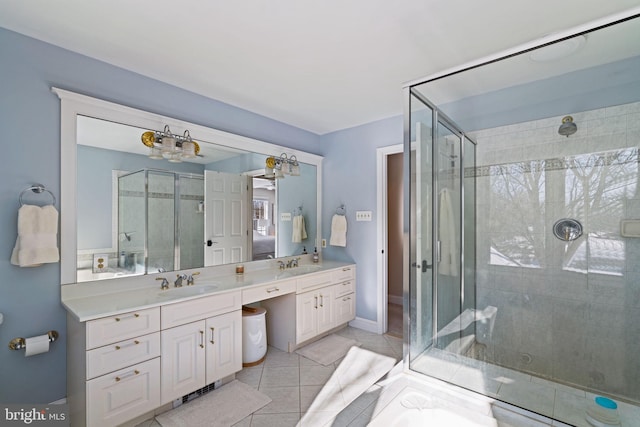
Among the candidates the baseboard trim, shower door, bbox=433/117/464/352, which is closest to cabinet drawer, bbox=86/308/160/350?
shower door, bbox=433/117/464/352

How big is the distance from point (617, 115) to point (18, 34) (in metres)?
3.94

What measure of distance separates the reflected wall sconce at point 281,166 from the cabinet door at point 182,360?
1.71m

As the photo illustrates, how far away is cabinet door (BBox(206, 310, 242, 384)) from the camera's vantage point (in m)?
2.09

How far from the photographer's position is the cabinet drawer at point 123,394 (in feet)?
5.18

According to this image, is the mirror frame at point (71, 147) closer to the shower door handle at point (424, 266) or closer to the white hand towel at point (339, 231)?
the white hand towel at point (339, 231)

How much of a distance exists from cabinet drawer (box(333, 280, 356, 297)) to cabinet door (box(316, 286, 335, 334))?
84mm

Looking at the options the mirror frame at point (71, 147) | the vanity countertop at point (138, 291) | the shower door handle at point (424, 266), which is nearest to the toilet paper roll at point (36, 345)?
the vanity countertop at point (138, 291)

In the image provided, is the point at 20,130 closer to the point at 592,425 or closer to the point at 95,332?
the point at 95,332

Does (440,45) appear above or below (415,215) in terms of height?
above

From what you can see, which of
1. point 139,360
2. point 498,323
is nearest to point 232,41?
point 139,360

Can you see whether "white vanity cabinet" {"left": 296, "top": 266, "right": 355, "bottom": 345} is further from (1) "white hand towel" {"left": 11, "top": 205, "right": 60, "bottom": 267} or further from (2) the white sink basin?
(1) "white hand towel" {"left": 11, "top": 205, "right": 60, "bottom": 267}

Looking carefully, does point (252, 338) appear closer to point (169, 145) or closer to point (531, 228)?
point (169, 145)

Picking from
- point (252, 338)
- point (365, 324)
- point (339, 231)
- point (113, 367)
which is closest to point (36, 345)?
point (113, 367)

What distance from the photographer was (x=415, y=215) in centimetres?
217
